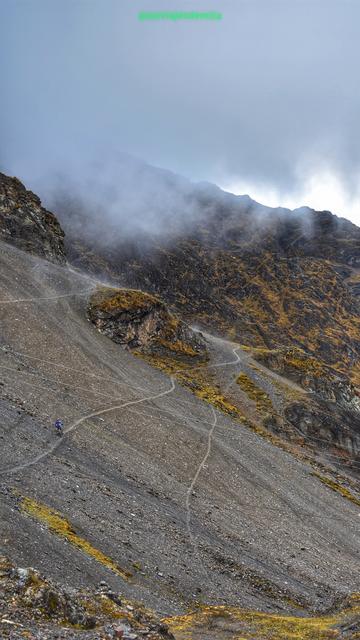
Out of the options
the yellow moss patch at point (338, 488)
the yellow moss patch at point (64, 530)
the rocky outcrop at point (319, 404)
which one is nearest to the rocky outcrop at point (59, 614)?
the yellow moss patch at point (64, 530)

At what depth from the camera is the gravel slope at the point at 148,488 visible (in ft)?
90.7

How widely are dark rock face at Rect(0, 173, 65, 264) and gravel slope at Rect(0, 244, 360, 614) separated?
27375mm

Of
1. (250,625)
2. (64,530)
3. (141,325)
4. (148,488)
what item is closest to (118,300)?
(141,325)

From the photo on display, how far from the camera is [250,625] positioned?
24359 millimetres

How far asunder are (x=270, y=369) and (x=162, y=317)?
72.1 ft

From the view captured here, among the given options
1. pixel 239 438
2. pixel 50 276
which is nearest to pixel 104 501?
pixel 239 438

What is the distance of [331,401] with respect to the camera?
94312 millimetres

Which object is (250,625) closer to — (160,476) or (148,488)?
(148,488)

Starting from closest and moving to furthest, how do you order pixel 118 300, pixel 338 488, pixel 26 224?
pixel 338 488 < pixel 118 300 < pixel 26 224

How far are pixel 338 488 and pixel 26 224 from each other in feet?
242

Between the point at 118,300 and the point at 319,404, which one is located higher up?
the point at 118,300

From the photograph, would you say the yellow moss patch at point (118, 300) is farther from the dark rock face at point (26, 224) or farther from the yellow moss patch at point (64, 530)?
the yellow moss patch at point (64, 530)

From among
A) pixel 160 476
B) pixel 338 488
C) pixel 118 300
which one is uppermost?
pixel 118 300

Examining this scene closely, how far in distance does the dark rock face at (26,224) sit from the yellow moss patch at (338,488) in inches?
2499
